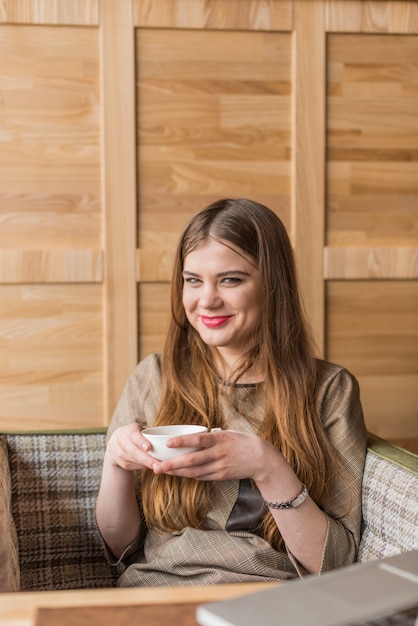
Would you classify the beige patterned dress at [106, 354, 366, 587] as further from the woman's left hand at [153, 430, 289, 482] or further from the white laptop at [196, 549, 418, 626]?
the white laptop at [196, 549, 418, 626]

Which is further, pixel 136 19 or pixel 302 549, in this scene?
pixel 136 19

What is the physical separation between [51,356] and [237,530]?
2.96ft

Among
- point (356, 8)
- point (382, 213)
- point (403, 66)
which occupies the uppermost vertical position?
point (356, 8)

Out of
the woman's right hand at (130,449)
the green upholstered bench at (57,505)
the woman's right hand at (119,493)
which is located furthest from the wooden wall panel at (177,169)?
the woman's right hand at (130,449)

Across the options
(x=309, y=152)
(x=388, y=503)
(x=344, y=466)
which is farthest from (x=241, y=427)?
(x=309, y=152)

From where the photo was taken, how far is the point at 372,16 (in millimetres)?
2410

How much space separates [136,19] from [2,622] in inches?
69.4

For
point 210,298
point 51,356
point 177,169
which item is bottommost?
point 51,356

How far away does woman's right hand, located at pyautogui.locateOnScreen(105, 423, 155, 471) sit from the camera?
1385 millimetres

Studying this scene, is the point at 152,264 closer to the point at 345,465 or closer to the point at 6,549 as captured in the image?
the point at 345,465

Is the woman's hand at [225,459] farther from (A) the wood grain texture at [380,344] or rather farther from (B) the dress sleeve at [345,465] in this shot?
(A) the wood grain texture at [380,344]

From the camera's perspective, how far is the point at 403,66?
245 centimetres

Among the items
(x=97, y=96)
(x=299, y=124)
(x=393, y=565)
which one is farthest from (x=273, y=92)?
(x=393, y=565)

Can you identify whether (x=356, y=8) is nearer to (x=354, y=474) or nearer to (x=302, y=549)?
(x=354, y=474)
